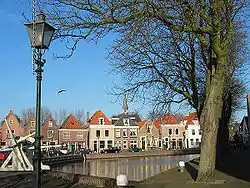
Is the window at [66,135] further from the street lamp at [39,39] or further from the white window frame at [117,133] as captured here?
the street lamp at [39,39]

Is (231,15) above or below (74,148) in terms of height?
above

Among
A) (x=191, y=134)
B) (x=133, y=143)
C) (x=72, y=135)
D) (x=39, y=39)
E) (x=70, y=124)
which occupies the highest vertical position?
(x=39, y=39)

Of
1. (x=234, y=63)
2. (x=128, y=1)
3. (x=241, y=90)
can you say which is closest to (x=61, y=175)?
(x=128, y=1)

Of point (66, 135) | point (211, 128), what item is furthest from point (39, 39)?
point (66, 135)

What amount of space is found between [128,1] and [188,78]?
27.8 ft

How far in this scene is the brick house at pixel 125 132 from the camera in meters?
60.7

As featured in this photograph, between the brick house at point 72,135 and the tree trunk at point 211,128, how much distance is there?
4890 cm

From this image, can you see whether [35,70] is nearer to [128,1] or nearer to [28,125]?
[128,1]

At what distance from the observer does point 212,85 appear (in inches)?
428

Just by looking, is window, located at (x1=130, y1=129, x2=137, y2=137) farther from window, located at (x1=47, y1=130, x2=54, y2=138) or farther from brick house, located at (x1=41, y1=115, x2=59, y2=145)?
window, located at (x1=47, y1=130, x2=54, y2=138)

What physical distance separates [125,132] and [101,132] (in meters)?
5.20

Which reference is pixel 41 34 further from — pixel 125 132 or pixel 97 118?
pixel 125 132

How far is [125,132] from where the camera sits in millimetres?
61281

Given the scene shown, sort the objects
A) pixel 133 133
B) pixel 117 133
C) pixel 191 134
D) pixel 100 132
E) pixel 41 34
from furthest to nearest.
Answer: pixel 191 134 → pixel 133 133 → pixel 117 133 → pixel 100 132 → pixel 41 34
